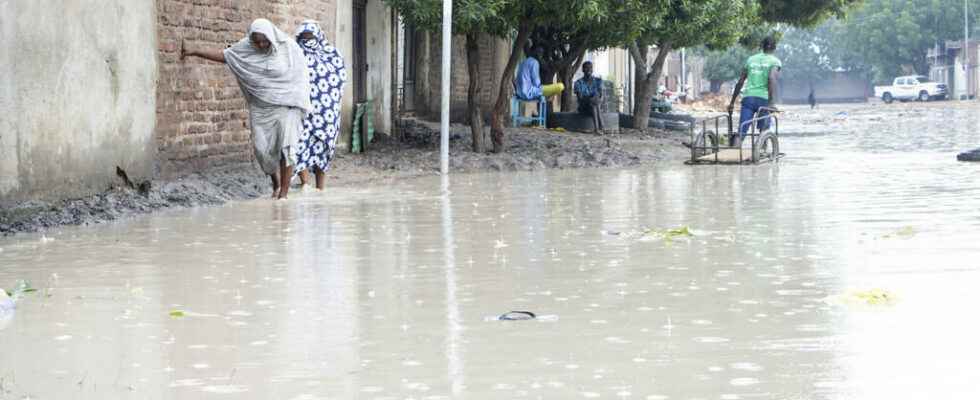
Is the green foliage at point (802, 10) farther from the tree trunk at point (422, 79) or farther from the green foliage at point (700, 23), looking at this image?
the tree trunk at point (422, 79)

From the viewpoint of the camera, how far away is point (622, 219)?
11617mm

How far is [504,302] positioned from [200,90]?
8429mm

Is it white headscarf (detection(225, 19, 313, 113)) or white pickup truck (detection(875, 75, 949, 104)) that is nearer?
white headscarf (detection(225, 19, 313, 113))

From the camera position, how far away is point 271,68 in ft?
44.5

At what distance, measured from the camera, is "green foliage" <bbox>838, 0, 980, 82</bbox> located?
94625 mm

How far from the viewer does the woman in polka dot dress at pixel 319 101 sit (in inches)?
566

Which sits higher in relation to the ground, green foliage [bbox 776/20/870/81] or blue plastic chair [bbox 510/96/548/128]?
green foliage [bbox 776/20/870/81]

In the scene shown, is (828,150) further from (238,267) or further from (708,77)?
(708,77)

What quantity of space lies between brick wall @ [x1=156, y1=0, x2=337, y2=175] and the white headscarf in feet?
2.57

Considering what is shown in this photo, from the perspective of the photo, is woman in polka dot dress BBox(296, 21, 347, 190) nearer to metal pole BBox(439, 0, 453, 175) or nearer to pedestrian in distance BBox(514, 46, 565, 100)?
metal pole BBox(439, 0, 453, 175)

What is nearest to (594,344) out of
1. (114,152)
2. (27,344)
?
(27,344)

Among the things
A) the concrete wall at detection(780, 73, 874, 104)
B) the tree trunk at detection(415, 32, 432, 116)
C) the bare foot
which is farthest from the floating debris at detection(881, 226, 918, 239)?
the concrete wall at detection(780, 73, 874, 104)

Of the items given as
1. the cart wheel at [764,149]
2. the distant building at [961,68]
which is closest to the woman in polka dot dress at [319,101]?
the cart wheel at [764,149]

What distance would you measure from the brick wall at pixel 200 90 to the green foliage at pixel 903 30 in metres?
79.2
